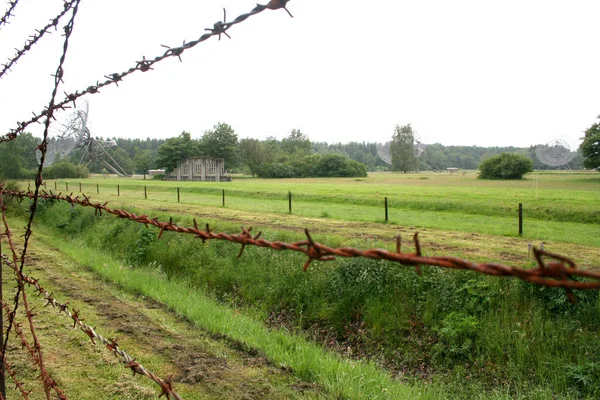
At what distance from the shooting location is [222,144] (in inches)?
3019

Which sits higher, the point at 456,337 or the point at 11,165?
the point at 11,165

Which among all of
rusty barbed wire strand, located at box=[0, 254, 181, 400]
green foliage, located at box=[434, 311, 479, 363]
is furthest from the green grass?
rusty barbed wire strand, located at box=[0, 254, 181, 400]

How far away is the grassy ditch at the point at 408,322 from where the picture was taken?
6.46 metres

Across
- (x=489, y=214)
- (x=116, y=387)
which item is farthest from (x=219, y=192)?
(x=116, y=387)

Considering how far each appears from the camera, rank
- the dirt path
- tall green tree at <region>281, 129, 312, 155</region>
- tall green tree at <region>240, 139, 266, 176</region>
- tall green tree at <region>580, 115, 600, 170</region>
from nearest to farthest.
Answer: the dirt path → tall green tree at <region>580, 115, 600, 170</region> → tall green tree at <region>240, 139, 266, 176</region> → tall green tree at <region>281, 129, 312, 155</region>

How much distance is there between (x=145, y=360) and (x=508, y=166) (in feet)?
164

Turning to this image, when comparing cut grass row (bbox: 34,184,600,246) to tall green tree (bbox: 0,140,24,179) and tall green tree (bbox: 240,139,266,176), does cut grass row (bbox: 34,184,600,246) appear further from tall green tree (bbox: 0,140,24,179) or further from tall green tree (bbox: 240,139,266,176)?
tall green tree (bbox: 240,139,266,176)

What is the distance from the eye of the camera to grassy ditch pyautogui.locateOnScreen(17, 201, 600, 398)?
21.2ft

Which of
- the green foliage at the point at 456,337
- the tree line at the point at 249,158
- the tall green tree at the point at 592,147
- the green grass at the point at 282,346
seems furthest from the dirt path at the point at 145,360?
the tall green tree at the point at 592,147

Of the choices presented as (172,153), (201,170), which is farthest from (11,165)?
(172,153)

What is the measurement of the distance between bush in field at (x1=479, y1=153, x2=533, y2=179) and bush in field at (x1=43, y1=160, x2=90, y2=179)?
53843 millimetres

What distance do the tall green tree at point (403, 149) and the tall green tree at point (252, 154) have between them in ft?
106

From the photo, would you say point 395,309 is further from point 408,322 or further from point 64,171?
point 64,171

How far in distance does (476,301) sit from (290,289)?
386cm
